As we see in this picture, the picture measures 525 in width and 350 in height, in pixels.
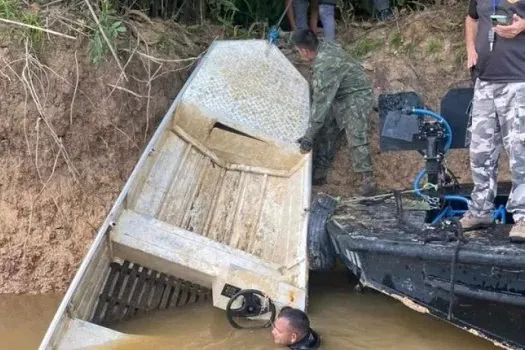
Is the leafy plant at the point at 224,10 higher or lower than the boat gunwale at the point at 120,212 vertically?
higher

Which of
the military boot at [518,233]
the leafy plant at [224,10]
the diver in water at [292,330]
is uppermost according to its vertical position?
the leafy plant at [224,10]

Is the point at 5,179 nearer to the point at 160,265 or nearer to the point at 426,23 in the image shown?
the point at 160,265

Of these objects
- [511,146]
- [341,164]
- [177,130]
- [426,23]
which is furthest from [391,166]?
[511,146]

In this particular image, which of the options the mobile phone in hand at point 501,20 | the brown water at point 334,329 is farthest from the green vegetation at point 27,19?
the mobile phone in hand at point 501,20

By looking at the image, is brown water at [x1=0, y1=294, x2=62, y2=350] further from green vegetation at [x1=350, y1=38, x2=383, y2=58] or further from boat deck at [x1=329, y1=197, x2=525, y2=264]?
green vegetation at [x1=350, y1=38, x2=383, y2=58]

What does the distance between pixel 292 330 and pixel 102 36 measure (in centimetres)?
250

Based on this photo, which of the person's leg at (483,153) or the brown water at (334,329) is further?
the brown water at (334,329)

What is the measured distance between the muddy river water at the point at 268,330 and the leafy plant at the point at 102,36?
1677 millimetres

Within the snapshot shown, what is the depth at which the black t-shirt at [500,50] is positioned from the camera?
3.98m

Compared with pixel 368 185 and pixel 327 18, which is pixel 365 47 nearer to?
pixel 327 18

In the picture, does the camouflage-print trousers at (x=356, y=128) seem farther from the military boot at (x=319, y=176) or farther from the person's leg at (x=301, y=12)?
the person's leg at (x=301, y=12)

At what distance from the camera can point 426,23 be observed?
6.65 metres

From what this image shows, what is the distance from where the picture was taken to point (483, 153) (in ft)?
13.9

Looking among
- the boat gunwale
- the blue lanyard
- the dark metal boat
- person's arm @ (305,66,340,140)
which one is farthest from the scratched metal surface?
the blue lanyard
